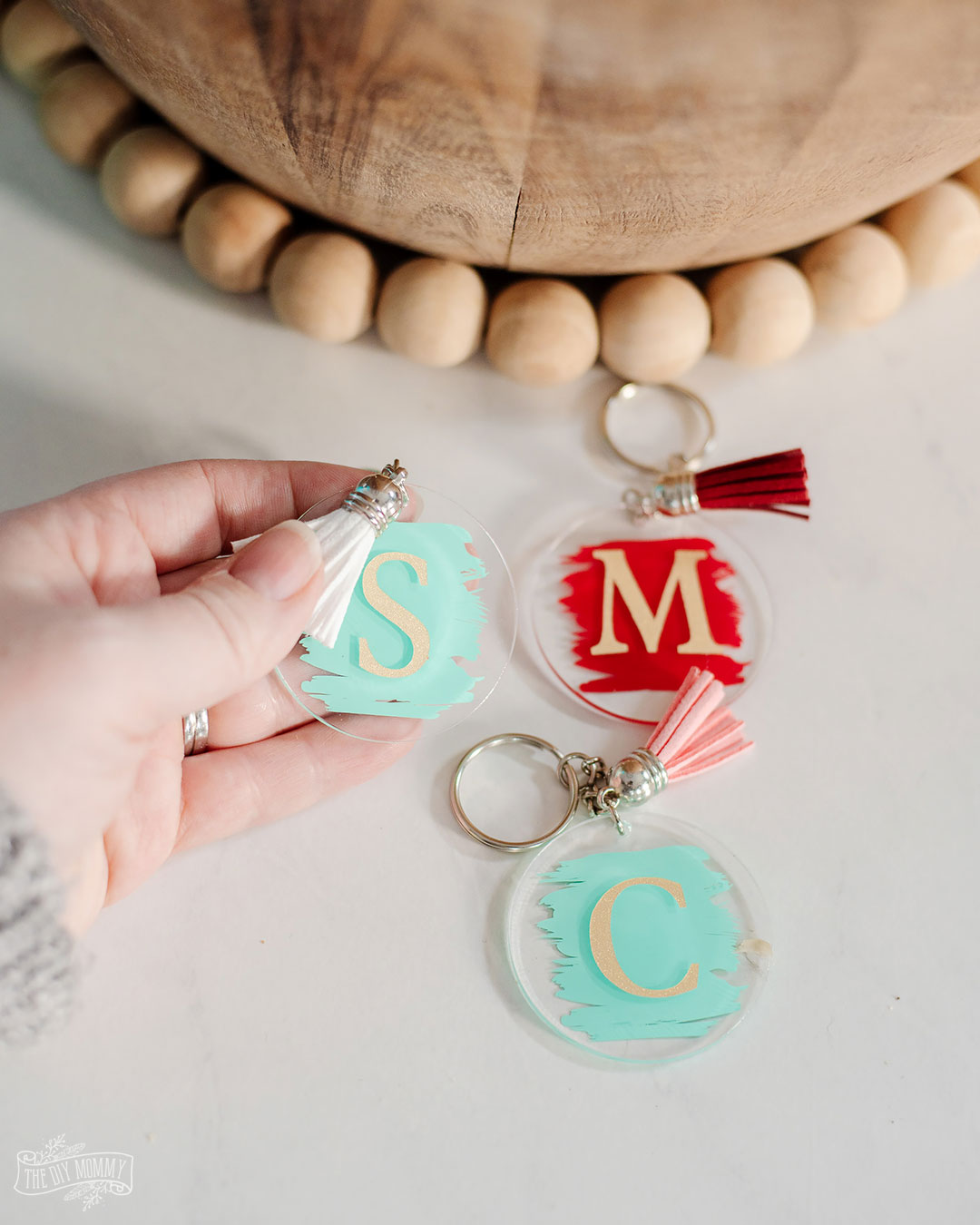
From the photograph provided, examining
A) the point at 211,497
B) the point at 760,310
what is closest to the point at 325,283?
the point at 211,497

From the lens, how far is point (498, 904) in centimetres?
61

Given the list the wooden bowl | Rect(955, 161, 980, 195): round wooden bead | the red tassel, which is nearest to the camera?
the wooden bowl

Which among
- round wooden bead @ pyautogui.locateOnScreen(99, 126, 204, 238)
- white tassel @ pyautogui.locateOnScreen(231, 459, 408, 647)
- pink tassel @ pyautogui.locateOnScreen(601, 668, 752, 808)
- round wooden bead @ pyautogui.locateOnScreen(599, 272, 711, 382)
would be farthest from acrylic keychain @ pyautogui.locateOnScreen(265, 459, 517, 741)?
round wooden bead @ pyautogui.locateOnScreen(99, 126, 204, 238)

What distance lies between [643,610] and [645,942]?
0.72 ft

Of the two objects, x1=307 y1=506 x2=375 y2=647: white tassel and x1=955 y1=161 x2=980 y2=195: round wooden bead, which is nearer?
x1=307 y1=506 x2=375 y2=647: white tassel

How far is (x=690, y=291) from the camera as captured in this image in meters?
0.75

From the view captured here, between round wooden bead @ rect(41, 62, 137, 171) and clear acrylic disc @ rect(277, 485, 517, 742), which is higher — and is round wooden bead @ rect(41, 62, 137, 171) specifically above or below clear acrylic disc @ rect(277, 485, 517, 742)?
above

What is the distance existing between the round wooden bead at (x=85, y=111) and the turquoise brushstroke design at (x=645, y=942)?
665 mm

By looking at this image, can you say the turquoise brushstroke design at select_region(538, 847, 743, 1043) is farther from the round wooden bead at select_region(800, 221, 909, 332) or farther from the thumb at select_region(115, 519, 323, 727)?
the round wooden bead at select_region(800, 221, 909, 332)

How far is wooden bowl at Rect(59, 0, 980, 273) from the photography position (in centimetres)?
50

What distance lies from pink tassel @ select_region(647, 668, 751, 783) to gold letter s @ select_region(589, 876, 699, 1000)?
7 centimetres

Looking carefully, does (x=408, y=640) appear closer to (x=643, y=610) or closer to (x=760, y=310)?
(x=643, y=610)

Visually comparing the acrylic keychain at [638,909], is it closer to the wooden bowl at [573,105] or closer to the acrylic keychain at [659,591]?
the acrylic keychain at [659,591]

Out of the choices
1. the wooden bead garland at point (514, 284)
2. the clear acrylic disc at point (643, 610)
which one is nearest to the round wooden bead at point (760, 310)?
the wooden bead garland at point (514, 284)
